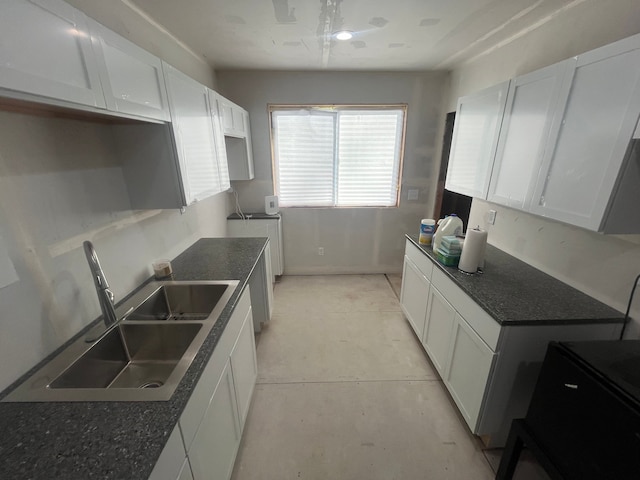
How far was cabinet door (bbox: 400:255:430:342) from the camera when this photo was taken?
2186 mm

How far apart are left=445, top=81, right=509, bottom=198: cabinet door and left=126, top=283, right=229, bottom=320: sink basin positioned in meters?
1.98

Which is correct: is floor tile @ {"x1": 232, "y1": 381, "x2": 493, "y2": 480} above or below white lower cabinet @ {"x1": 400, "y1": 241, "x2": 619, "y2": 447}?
below

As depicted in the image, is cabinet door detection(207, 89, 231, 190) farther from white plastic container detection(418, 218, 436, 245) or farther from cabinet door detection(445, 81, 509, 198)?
cabinet door detection(445, 81, 509, 198)

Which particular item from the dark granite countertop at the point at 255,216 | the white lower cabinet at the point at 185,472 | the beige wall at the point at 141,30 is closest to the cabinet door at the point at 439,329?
the white lower cabinet at the point at 185,472

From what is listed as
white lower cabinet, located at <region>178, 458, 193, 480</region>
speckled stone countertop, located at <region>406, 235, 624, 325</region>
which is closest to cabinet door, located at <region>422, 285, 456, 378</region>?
speckled stone countertop, located at <region>406, 235, 624, 325</region>

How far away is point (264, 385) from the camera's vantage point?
6.49 feet

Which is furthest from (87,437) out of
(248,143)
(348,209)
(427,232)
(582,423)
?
(348,209)

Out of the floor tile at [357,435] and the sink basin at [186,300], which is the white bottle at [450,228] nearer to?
the floor tile at [357,435]

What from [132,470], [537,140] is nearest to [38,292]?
[132,470]

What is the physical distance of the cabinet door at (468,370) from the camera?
4.66 ft

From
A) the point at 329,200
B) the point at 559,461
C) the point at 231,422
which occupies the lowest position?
the point at 231,422

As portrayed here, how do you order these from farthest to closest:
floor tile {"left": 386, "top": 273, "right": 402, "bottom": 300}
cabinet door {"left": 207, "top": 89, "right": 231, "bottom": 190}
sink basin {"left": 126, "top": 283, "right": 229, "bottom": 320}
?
floor tile {"left": 386, "top": 273, "right": 402, "bottom": 300}
cabinet door {"left": 207, "top": 89, "right": 231, "bottom": 190}
sink basin {"left": 126, "top": 283, "right": 229, "bottom": 320}

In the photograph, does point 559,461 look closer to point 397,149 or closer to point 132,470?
point 132,470

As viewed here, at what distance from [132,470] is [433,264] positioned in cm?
195
